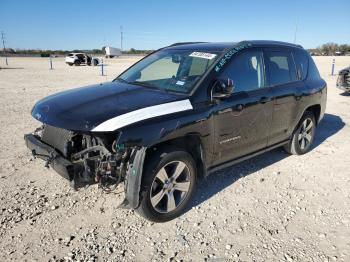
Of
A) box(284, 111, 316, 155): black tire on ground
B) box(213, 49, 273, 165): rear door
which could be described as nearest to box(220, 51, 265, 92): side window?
box(213, 49, 273, 165): rear door

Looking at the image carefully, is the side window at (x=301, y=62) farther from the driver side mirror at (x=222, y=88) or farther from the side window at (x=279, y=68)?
the driver side mirror at (x=222, y=88)

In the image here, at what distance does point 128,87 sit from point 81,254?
82.6 inches

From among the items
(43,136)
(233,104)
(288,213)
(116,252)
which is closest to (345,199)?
(288,213)

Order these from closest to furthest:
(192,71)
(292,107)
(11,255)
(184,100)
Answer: (11,255), (184,100), (192,71), (292,107)

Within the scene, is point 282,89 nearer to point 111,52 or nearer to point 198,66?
point 198,66

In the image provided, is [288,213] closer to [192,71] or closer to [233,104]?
[233,104]

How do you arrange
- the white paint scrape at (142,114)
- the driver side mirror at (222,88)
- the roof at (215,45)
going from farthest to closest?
the roof at (215,45)
the driver side mirror at (222,88)
the white paint scrape at (142,114)

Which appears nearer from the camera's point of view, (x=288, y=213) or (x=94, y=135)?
(x=94, y=135)

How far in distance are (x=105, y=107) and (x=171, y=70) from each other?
1.54 m

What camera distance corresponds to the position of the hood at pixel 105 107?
3.24 m

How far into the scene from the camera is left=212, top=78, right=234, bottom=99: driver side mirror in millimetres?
3827

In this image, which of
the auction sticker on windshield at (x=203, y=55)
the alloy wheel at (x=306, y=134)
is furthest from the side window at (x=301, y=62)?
the auction sticker on windshield at (x=203, y=55)

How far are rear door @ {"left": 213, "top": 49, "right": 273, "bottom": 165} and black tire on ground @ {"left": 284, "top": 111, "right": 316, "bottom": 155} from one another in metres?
1.12

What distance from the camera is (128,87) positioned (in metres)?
4.35
